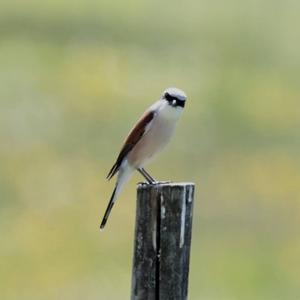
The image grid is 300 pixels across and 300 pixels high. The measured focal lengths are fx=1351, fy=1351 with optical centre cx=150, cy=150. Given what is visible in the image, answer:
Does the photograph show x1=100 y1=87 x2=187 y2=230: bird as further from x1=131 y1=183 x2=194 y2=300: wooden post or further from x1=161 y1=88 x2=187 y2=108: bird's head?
x1=131 y1=183 x2=194 y2=300: wooden post

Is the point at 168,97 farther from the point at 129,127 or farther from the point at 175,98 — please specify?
the point at 129,127

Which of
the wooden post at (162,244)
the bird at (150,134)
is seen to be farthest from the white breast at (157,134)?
the wooden post at (162,244)

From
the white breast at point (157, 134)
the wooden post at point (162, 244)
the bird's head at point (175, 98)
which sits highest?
the bird's head at point (175, 98)

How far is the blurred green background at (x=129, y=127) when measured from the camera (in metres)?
14.4

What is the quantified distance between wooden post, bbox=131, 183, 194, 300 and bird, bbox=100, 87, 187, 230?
8.56 ft

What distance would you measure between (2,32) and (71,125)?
5180 millimetres

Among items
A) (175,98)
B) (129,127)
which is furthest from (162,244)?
(129,127)

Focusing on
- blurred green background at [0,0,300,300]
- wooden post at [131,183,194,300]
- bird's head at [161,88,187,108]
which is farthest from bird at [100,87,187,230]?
blurred green background at [0,0,300,300]

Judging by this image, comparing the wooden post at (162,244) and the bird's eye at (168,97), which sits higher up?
the bird's eye at (168,97)

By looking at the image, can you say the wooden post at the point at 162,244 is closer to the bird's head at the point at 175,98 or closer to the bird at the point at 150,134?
the bird at the point at 150,134

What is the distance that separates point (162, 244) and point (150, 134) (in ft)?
9.67

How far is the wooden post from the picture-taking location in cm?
620

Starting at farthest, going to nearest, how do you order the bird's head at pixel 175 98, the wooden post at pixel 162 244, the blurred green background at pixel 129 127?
1. the blurred green background at pixel 129 127
2. the bird's head at pixel 175 98
3. the wooden post at pixel 162 244

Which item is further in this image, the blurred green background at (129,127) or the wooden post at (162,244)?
the blurred green background at (129,127)
